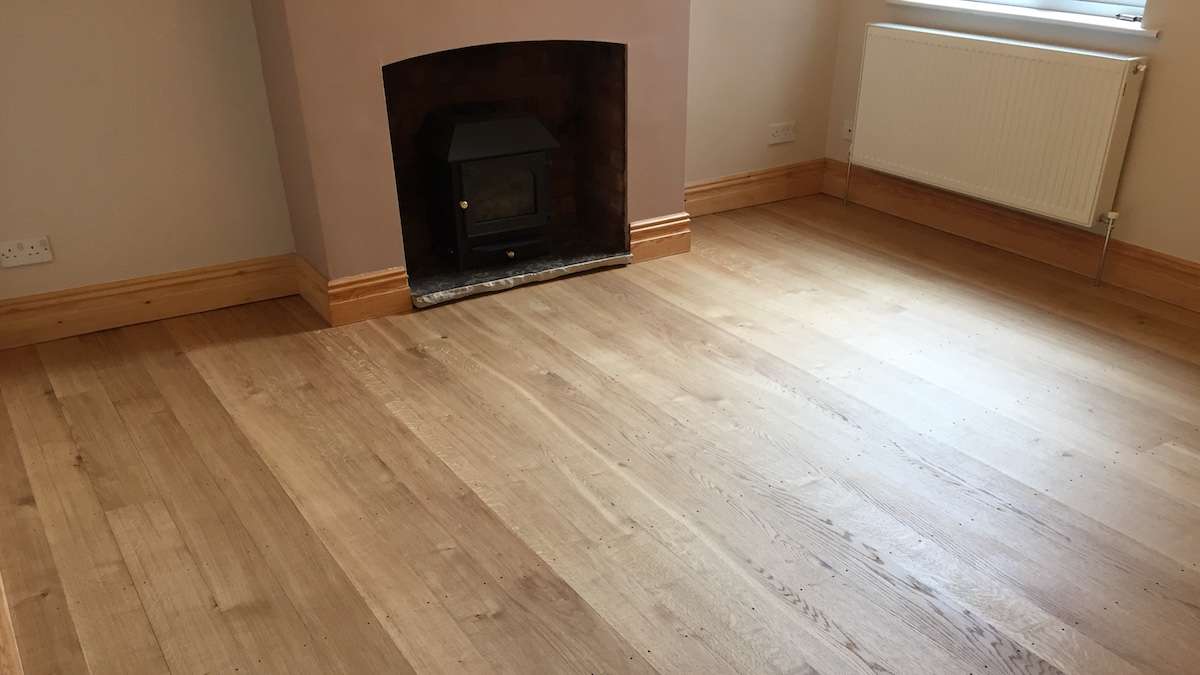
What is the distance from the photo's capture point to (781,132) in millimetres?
4348

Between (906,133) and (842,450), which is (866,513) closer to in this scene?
(842,450)

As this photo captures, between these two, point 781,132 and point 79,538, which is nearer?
point 79,538

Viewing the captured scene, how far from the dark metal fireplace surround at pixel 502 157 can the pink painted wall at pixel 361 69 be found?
182 millimetres

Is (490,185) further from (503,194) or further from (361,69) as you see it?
(361,69)

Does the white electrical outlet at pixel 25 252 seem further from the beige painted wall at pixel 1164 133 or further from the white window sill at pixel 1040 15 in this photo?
the beige painted wall at pixel 1164 133

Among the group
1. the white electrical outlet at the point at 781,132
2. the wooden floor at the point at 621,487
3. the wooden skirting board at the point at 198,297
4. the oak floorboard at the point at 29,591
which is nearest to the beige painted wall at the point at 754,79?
the white electrical outlet at the point at 781,132

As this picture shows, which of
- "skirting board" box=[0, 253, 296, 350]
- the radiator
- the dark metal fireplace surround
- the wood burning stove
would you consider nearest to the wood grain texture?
"skirting board" box=[0, 253, 296, 350]

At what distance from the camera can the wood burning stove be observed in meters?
3.33

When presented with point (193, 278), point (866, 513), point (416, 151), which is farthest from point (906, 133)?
point (193, 278)

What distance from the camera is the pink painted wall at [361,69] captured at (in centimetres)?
289

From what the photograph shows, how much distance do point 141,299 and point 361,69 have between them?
1.09 meters

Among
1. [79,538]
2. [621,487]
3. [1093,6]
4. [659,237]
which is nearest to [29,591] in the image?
[79,538]

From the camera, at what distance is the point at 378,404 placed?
8.78 ft

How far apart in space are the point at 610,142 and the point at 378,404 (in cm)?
150
